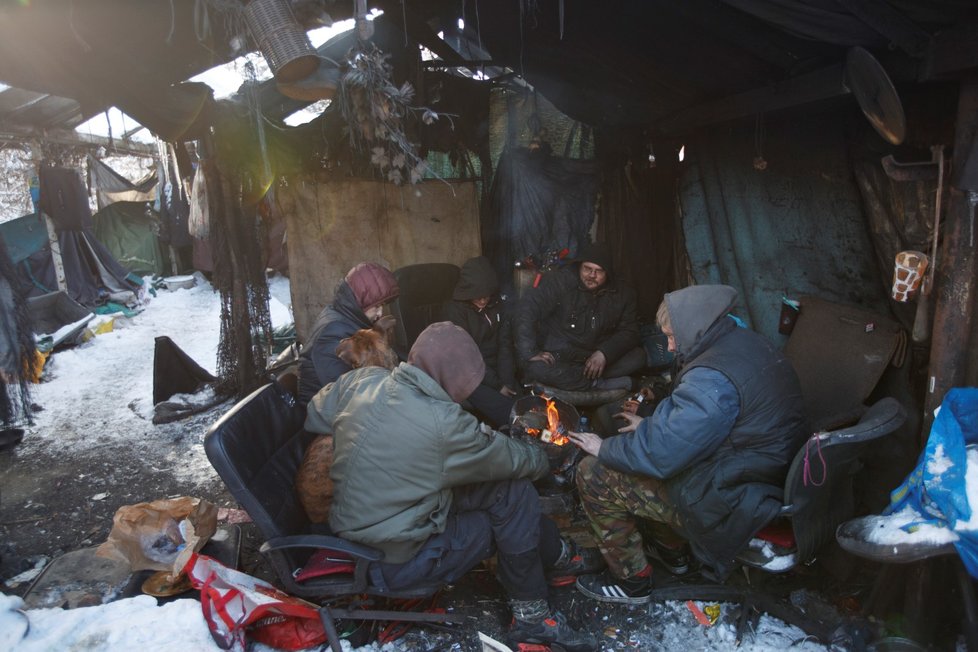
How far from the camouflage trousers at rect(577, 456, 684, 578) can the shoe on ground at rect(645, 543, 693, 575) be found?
0.23m

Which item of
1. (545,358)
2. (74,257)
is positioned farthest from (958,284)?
(74,257)

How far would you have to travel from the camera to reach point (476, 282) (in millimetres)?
5223

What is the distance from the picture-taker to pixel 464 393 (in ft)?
9.26

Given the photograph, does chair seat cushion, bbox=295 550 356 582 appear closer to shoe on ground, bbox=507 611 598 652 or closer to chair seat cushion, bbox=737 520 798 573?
shoe on ground, bbox=507 611 598 652

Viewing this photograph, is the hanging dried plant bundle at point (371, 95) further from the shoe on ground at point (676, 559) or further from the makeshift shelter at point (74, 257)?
the makeshift shelter at point (74, 257)

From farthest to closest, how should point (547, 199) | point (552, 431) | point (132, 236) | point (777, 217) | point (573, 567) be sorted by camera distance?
1. point (132, 236)
2. point (547, 199)
3. point (777, 217)
4. point (552, 431)
5. point (573, 567)

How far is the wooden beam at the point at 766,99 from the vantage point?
10.5 feet

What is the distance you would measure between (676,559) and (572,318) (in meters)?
2.38

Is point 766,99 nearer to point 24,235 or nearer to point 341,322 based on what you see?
point 341,322

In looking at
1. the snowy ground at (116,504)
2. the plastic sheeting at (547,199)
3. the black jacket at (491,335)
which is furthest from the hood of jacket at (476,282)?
the snowy ground at (116,504)

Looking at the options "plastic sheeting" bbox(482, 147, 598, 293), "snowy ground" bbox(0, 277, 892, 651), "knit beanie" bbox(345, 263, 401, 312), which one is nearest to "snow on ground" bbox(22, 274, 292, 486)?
"snowy ground" bbox(0, 277, 892, 651)

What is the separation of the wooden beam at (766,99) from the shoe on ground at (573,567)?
3062 mm

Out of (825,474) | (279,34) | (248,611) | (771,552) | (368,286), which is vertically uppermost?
(279,34)

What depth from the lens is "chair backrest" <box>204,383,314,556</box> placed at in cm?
254
